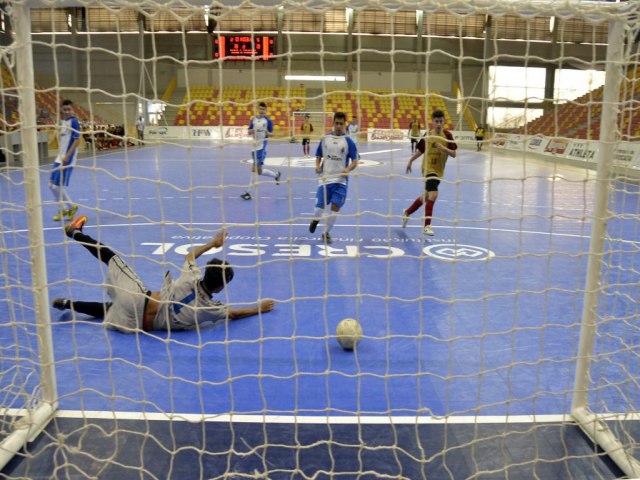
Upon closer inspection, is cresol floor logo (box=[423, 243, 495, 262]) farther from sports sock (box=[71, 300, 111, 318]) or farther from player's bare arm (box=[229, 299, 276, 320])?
sports sock (box=[71, 300, 111, 318])

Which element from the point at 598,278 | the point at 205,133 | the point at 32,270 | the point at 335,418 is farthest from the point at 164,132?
the point at 598,278

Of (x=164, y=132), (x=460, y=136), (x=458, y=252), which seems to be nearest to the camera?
(x=460, y=136)

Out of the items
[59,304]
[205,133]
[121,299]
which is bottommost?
[59,304]

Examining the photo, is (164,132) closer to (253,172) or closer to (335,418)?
(253,172)

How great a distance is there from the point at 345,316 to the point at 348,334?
782 millimetres

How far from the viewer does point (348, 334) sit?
404 centimetres

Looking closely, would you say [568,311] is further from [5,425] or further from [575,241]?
[5,425]

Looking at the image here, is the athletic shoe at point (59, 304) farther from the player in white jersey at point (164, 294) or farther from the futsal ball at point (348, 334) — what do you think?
the futsal ball at point (348, 334)

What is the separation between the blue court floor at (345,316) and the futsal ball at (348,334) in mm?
88

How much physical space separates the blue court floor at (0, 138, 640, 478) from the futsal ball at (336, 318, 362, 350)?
88mm

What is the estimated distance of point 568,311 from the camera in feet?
16.4

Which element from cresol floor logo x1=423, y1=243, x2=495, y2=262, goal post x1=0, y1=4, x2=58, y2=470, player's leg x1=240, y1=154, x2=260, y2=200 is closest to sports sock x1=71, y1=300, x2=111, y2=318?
goal post x1=0, y1=4, x2=58, y2=470

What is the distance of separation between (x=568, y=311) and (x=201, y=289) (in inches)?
127

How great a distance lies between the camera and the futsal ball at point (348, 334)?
159 inches
